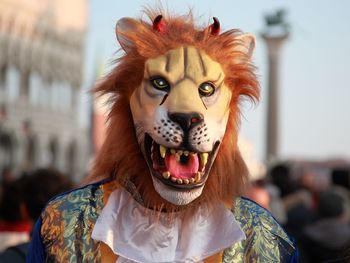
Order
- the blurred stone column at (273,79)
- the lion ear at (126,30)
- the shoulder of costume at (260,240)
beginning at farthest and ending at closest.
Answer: the blurred stone column at (273,79)
the lion ear at (126,30)
the shoulder of costume at (260,240)

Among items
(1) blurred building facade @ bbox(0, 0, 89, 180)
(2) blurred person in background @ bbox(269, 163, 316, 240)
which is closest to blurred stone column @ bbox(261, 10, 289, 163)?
(1) blurred building facade @ bbox(0, 0, 89, 180)

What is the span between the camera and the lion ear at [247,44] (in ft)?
9.39

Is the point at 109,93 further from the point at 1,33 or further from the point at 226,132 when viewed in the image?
the point at 1,33

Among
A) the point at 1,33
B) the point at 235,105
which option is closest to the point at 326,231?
the point at 235,105

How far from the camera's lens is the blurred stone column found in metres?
29.9

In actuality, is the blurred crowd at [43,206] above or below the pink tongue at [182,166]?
below

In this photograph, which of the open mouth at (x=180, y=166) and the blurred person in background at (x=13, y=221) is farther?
the blurred person in background at (x=13, y=221)

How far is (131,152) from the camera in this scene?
9.13 feet

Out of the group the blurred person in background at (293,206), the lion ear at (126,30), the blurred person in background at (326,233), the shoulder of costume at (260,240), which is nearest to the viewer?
the shoulder of costume at (260,240)

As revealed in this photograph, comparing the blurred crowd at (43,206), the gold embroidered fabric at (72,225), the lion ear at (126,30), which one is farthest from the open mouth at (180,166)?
the blurred crowd at (43,206)

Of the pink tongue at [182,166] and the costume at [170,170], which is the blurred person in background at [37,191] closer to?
the costume at [170,170]

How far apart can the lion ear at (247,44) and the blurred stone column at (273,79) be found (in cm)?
2561

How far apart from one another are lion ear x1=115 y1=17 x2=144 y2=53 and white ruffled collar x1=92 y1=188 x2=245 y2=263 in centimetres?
56

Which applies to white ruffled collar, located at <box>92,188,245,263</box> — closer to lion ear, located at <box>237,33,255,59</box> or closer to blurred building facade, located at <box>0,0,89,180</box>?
lion ear, located at <box>237,33,255,59</box>
